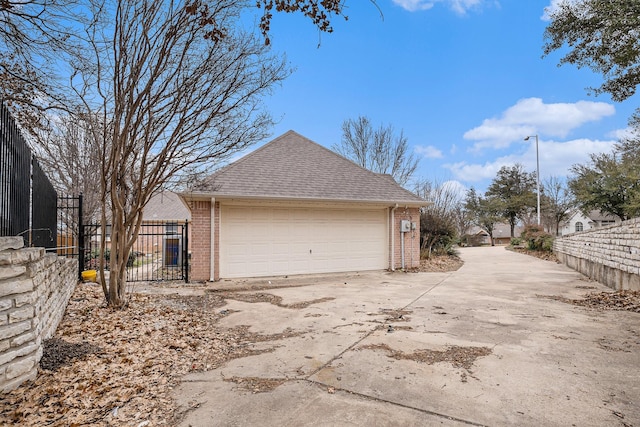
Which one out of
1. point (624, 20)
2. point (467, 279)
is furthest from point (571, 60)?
point (467, 279)

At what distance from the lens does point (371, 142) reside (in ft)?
81.3

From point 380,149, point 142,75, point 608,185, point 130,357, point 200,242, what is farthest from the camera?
point 380,149

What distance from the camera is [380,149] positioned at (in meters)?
24.7

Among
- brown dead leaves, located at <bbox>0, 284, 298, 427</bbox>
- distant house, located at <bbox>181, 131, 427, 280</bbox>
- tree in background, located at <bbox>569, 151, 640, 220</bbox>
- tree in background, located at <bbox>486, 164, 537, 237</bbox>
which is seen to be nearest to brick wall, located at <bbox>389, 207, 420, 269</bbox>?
distant house, located at <bbox>181, 131, 427, 280</bbox>

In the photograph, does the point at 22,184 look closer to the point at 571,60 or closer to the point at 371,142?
the point at 571,60

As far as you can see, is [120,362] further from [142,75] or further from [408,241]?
[408,241]

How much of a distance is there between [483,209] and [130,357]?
48.7 meters

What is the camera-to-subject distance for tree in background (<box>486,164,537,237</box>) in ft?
142

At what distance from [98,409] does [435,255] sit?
52.3 ft

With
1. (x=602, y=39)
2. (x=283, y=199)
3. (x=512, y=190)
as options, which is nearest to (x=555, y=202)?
(x=512, y=190)

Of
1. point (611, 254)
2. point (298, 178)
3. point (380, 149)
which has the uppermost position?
point (380, 149)

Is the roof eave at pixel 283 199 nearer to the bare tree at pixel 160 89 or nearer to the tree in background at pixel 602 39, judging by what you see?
the bare tree at pixel 160 89

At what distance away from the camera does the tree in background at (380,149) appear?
80.1 feet

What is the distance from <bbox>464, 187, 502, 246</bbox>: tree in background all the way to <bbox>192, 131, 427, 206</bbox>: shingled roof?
3674cm
